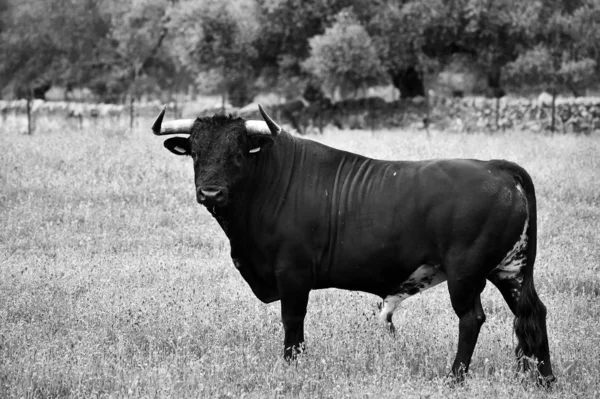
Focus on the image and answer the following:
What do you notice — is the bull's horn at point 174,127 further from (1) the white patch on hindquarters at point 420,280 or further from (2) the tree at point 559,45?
(2) the tree at point 559,45

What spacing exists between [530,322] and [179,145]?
3069 mm

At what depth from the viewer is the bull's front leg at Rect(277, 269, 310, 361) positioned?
5.97m

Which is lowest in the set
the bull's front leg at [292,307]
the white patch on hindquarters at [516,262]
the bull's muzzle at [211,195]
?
the bull's front leg at [292,307]

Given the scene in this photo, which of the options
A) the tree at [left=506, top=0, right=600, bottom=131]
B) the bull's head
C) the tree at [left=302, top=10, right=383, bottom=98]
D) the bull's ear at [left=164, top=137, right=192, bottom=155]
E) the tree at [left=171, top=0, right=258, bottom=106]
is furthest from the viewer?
the tree at [left=171, top=0, right=258, bottom=106]

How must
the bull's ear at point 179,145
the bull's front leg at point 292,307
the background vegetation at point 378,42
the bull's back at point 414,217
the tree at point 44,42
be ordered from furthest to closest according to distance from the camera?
the tree at point 44,42, the background vegetation at point 378,42, the bull's ear at point 179,145, the bull's front leg at point 292,307, the bull's back at point 414,217

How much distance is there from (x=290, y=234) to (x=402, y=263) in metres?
0.88

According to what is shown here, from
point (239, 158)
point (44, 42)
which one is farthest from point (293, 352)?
point (44, 42)

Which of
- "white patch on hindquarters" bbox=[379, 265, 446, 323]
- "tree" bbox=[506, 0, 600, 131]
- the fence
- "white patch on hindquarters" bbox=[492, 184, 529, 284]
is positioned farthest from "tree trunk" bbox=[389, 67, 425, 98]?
"white patch on hindquarters" bbox=[492, 184, 529, 284]

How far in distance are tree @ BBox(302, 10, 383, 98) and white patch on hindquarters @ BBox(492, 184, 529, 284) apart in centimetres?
2400

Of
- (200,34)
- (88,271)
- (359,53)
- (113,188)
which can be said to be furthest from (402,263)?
(200,34)

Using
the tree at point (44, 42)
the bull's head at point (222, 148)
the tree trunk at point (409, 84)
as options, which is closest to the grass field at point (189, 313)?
the bull's head at point (222, 148)

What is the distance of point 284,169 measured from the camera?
6.28 m

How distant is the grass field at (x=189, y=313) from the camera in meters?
5.45

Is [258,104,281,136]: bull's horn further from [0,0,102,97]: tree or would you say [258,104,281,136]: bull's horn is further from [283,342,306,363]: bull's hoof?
[0,0,102,97]: tree
